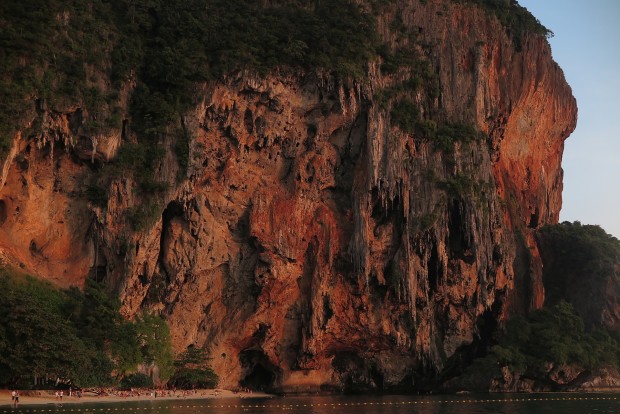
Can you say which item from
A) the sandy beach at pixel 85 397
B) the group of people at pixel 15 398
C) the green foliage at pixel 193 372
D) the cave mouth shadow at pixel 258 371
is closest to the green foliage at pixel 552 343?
the cave mouth shadow at pixel 258 371

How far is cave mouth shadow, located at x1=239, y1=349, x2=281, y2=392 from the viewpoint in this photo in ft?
204

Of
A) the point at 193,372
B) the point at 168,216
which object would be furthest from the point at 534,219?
the point at 193,372

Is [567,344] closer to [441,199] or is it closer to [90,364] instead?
[441,199]

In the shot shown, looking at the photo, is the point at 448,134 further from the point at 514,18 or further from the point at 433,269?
the point at 514,18

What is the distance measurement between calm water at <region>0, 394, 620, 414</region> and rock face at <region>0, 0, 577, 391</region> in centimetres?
817

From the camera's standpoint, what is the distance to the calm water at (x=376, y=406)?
130 feet

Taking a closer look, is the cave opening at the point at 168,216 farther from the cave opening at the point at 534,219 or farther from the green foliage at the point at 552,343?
the cave opening at the point at 534,219

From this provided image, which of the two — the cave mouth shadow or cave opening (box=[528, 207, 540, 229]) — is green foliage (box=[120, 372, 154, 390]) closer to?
the cave mouth shadow

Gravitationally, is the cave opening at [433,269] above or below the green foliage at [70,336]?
above

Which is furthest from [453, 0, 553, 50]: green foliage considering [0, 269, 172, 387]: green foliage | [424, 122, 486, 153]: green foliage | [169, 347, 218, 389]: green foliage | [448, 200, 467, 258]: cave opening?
[0, 269, 172, 387]: green foliage

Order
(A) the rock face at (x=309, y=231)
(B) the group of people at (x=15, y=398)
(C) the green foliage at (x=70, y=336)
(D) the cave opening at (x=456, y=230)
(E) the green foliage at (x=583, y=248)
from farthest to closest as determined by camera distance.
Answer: (E) the green foliage at (x=583, y=248), (D) the cave opening at (x=456, y=230), (A) the rock face at (x=309, y=231), (C) the green foliage at (x=70, y=336), (B) the group of people at (x=15, y=398)

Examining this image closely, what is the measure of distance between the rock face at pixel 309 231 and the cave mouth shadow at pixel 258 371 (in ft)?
0.44

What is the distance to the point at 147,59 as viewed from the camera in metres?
59.8

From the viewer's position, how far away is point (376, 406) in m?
47.5
